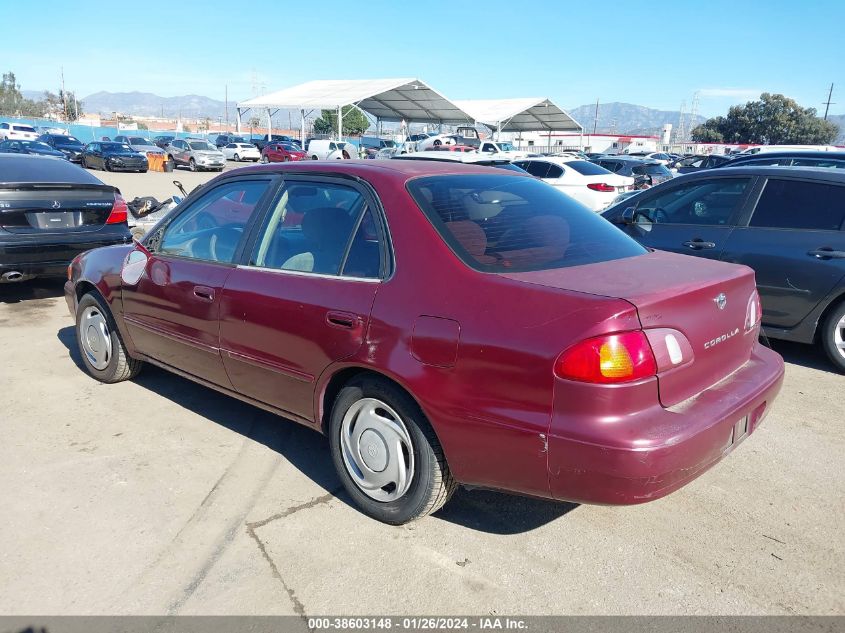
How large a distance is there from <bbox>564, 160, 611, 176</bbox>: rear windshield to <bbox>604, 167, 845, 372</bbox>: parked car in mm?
10027

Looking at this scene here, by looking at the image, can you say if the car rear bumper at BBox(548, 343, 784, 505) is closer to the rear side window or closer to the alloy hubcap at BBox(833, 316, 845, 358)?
the alloy hubcap at BBox(833, 316, 845, 358)

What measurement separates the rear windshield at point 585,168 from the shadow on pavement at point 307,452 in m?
12.8

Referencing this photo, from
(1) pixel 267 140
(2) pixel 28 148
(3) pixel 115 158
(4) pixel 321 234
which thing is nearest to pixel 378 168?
(4) pixel 321 234

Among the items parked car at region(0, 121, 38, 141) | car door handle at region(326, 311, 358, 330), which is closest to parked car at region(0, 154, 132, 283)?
car door handle at region(326, 311, 358, 330)

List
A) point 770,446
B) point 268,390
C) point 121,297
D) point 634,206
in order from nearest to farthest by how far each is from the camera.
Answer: point 268,390 < point 770,446 < point 121,297 < point 634,206

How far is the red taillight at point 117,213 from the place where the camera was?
7441 millimetres

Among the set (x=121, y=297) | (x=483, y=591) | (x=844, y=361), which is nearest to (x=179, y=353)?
(x=121, y=297)

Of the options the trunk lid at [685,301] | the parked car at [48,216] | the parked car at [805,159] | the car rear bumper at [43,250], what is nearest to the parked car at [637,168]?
the parked car at [805,159]

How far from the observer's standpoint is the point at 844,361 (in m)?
5.19

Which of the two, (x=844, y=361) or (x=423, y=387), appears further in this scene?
(x=844, y=361)

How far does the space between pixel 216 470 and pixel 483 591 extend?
1708 millimetres

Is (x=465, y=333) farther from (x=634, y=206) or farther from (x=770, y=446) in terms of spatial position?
(x=634, y=206)

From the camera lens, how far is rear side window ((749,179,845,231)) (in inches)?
205

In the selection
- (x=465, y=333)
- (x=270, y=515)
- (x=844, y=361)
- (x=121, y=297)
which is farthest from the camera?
(x=844, y=361)
